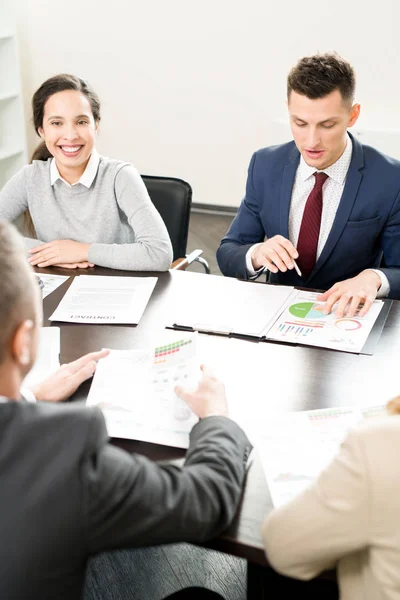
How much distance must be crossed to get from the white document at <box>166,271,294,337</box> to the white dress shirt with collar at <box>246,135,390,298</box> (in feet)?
0.86

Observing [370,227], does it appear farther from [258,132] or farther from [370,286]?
[258,132]

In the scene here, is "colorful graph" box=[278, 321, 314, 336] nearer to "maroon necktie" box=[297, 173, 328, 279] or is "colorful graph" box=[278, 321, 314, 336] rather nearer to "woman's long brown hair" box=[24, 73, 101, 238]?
"maroon necktie" box=[297, 173, 328, 279]

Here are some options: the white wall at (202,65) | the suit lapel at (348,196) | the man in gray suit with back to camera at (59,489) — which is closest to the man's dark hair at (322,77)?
the suit lapel at (348,196)

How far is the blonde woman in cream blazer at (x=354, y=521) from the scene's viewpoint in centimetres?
99

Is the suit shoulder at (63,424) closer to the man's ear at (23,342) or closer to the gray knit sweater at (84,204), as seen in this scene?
the man's ear at (23,342)

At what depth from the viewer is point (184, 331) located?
6.27 ft

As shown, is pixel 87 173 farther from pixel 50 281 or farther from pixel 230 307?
pixel 230 307

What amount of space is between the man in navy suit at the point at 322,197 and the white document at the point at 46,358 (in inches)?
28.1

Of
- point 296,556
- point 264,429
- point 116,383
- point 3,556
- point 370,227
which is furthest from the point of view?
point 370,227

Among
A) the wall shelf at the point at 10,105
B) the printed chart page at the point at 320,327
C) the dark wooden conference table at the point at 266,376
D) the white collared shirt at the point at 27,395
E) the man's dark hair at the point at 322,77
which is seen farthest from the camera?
the wall shelf at the point at 10,105

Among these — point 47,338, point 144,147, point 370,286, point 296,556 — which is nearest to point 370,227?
point 370,286

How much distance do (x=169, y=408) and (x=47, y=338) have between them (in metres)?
0.52

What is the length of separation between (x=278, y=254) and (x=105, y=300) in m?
0.54

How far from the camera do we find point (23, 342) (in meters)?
1.04
